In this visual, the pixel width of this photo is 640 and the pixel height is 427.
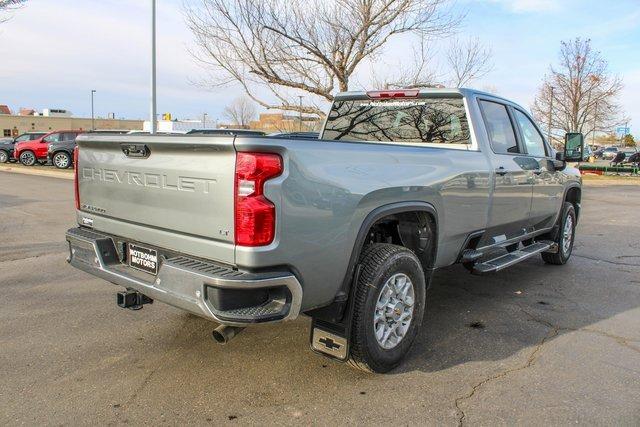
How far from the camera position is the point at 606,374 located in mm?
3705

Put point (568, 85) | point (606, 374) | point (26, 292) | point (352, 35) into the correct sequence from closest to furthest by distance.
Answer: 1. point (606, 374)
2. point (26, 292)
3. point (352, 35)
4. point (568, 85)

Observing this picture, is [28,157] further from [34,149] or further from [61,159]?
[61,159]

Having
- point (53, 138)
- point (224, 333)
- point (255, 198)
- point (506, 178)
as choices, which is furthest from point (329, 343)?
point (53, 138)

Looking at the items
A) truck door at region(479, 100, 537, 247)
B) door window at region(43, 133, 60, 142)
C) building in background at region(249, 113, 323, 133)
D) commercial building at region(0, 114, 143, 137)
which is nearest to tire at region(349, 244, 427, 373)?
truck door at region(479, 100, 537, 247)

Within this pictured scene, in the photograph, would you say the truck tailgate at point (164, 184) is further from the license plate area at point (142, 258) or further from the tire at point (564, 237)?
the tire at point (564, 237)

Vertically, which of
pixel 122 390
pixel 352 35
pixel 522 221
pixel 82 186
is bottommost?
pixel 122 390

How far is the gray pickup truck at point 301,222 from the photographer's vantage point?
2.84 meters

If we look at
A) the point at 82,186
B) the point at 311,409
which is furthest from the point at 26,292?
the point at 311,409

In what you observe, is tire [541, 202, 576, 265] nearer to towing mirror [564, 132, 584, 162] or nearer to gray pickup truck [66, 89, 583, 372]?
towing mirror [564, 132, 584, 162]

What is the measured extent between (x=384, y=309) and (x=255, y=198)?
1.32 metres

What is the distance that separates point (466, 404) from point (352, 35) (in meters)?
13.5

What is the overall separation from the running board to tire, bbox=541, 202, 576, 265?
36 centimetres

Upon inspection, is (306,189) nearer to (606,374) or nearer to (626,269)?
(606,374)

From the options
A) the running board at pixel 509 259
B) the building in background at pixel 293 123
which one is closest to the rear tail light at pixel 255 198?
the running board at pixel 509 259
